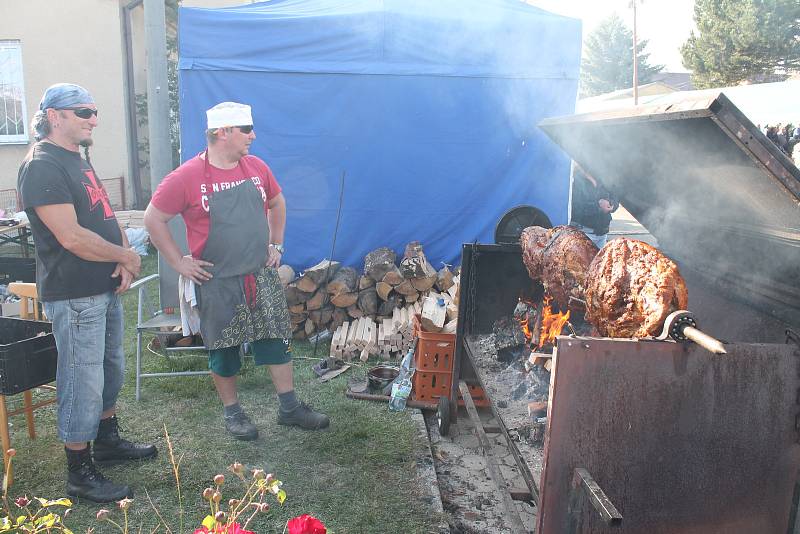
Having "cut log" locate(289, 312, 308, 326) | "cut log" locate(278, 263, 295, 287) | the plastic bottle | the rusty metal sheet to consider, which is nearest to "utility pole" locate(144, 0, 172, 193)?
"cut log" locate(278, 263, 295, 287)

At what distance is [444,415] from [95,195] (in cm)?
265

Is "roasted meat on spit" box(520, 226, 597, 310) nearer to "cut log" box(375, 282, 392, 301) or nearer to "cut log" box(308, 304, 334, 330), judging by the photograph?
"cut log" box(375, 282, 392, 301)

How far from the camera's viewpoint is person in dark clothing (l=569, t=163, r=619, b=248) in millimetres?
6840

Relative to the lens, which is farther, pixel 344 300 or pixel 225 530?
pixel 344 300

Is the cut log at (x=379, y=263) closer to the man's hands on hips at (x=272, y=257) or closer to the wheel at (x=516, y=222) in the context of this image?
the wheel at (x=516, y=222)

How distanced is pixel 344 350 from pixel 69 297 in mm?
2896

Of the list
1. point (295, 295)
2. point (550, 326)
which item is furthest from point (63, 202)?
point (295, 295)

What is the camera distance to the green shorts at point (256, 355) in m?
4.12

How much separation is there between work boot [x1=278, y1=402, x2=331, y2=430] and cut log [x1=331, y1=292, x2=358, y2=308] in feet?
6.34

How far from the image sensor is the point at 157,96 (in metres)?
6.59

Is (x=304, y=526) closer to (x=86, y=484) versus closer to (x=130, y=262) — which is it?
(x=130, y=262)

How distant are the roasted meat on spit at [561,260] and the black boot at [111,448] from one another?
110 inches

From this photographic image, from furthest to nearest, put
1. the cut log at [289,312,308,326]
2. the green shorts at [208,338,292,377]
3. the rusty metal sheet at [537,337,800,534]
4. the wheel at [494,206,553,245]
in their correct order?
the cut log at [289,312,308,326]
the wheel at [494,206,553,245]
the green shorts at [208,338,292,377]
the rusty metal sheet at [537,337,800,534]

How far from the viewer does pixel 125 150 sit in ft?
40.4
